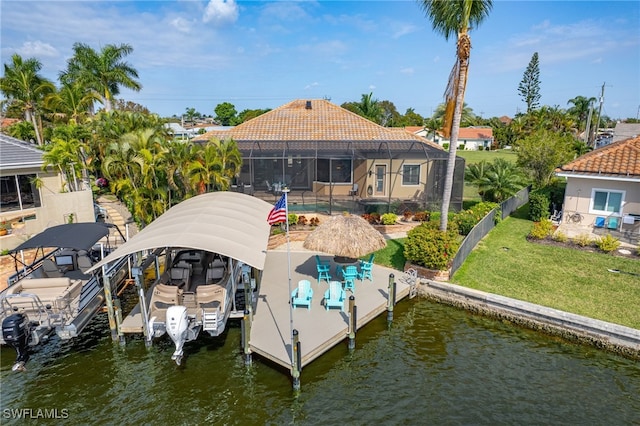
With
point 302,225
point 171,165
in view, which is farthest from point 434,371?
point 171,165

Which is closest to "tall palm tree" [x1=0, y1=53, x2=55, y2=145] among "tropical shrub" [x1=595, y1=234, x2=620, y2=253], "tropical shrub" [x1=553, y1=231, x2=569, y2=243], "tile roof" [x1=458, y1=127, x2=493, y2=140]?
"tropical shrub" [x1=553, y1=231, x2=569, y2=243]

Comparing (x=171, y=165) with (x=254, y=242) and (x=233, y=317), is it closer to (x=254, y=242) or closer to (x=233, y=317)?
(x=254, y=242)

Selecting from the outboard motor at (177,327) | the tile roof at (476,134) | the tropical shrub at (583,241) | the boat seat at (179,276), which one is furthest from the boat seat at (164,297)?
the tile roof at (476,134)

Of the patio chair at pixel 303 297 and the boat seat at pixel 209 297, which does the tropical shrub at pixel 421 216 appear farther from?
the boat seat at pixel 209 297

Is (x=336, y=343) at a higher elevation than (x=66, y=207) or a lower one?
lower

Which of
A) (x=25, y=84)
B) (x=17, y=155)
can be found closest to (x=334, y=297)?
(x=17, y=155)

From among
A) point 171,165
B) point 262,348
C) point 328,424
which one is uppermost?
point 171,165

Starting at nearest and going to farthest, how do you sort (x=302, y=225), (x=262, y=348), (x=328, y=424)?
(x=328, y=424), (x=262, y=348), (x=302, y=225)
